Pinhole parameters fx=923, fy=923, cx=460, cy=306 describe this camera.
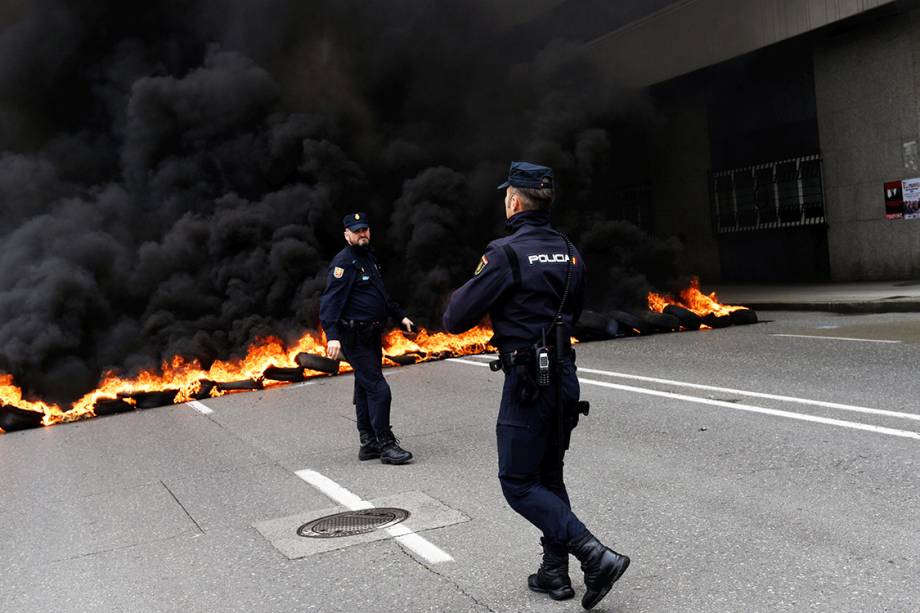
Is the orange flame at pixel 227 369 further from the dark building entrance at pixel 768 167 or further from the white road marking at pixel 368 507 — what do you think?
the dark building entrance at pixel 768 167

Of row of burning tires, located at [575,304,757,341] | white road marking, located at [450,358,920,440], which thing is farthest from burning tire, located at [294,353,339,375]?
row of burning tires, located at [575,304,757,341]

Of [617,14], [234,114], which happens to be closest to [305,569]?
[234,114]

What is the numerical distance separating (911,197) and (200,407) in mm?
14812

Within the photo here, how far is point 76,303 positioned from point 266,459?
7866 mm

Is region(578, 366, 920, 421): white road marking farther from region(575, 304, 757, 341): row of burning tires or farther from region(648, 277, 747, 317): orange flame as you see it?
region(648, 277, 747, 317): orange flame

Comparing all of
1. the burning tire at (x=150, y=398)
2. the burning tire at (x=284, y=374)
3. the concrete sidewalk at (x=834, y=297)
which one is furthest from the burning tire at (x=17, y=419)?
the concrete sidewalk at (x=834, y=297)

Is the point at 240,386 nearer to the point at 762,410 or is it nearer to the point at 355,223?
the point at 355,223

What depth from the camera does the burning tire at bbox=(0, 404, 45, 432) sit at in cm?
1050

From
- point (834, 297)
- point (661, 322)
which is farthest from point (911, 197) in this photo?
point (661, 322)

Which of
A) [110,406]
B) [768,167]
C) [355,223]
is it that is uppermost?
[768,167]

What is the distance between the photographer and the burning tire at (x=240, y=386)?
12.0m

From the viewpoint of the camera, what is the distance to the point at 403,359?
13258 millimetres

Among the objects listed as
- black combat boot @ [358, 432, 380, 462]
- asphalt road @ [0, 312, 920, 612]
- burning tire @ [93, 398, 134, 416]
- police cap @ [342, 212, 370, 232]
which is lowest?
asphalt road @ [0, 312, 920, 612]

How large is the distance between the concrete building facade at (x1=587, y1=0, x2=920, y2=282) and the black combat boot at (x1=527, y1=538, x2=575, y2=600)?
56.6 ft
